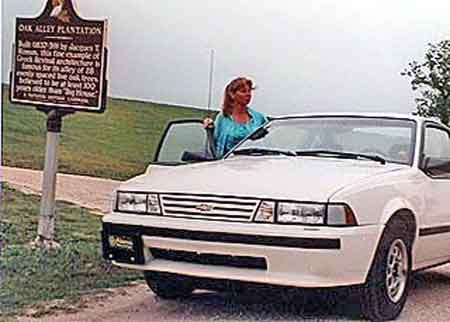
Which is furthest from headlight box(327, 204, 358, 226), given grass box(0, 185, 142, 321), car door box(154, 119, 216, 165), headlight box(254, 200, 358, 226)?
car door box(154, 119, 216, 165)

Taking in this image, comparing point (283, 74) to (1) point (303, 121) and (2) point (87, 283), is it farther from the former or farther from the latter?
(2) point (87, 283)

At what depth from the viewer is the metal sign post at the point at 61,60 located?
6.79 m

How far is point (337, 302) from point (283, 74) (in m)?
3.57

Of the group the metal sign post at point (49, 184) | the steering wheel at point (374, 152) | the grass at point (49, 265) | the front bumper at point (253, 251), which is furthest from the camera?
the metal sign post at point (49, 184)

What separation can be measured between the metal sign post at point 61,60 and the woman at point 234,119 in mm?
887

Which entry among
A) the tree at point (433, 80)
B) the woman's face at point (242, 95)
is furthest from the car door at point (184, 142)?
the tree at point (433, 80)

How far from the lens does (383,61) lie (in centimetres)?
916

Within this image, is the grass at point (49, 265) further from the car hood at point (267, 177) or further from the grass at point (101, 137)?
the car hood at point (267, 177)

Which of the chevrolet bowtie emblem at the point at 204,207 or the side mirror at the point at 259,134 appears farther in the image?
the side mirror at the point at 259,134

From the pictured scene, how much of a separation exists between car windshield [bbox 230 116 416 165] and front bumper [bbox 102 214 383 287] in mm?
918

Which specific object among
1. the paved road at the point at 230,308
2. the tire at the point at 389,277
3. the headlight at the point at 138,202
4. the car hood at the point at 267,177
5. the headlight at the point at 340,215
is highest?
the car hood at the point at 267,177

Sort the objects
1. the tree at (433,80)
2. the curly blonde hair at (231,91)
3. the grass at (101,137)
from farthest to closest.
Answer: the tree at (433,80) → the grass at (101,137) → the curly blonde hair at (231,91)

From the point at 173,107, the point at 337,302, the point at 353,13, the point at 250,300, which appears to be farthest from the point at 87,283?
the point at 353,13

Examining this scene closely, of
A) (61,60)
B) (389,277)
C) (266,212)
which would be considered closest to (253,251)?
(266,212)
